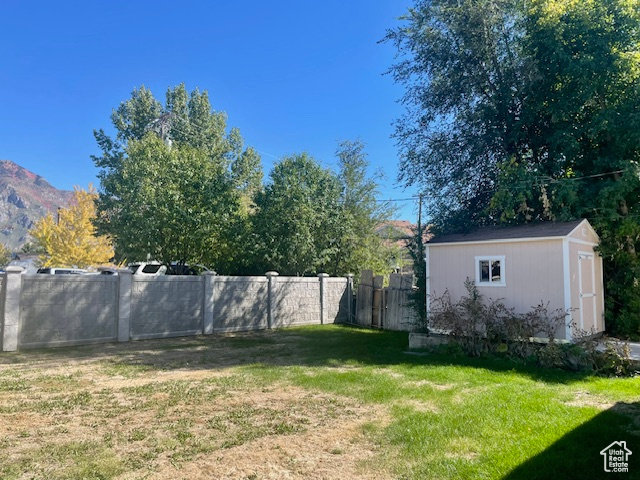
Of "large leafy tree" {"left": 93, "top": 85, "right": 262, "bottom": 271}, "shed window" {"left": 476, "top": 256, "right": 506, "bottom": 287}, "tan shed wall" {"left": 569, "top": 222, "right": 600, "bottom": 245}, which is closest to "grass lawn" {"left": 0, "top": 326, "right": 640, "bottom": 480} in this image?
"shed window" {"left": 476, "top": 256, "right": 506, "bottom": 287}

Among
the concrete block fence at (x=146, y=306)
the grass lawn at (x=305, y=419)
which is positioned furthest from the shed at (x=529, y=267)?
the concrete block fence at (x=146, y=306)

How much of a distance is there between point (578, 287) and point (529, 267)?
3.33 feet

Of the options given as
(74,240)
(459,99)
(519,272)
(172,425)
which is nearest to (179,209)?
(459,99)

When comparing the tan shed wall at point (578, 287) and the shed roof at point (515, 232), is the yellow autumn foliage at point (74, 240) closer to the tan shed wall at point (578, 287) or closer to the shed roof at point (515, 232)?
the shed roof at point (515, 232)

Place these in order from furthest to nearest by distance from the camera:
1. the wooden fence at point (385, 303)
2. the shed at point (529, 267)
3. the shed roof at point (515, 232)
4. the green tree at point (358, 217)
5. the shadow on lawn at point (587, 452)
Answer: the green tree at point (358, 217), the wooden fence at point (385, 303), the shed roof at point (515, 232), the shed at point (529, 267), the shadow on lawn at point (587, 452)

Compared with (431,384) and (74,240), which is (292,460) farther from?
(74,240)

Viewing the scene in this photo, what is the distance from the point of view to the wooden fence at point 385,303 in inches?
506

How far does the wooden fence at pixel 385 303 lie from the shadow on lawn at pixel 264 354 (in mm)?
1873

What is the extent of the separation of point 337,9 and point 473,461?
13.3 metres

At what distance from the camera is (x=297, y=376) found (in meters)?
6.54

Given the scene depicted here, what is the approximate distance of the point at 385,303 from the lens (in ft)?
44.5

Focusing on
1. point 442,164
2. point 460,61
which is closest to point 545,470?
point 442,164

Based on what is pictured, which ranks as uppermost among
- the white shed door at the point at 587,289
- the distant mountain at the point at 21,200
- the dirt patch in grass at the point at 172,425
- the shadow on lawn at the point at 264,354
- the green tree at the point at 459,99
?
the distant mountain at the point at 21,200

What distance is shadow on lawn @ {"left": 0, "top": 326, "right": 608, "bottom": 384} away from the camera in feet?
24.2
